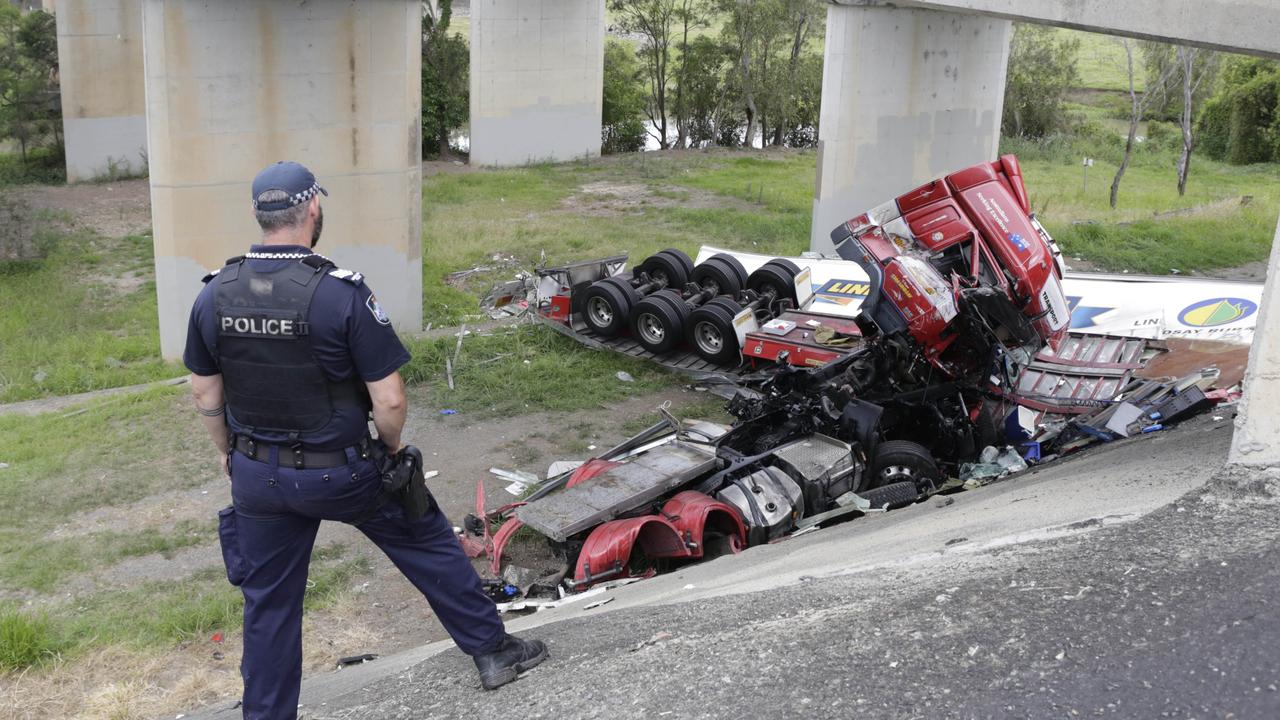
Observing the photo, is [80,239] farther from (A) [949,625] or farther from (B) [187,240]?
(A) [949,625]

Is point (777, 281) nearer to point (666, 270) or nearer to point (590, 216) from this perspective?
point (666, 270)

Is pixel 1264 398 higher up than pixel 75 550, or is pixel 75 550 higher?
pixel 1264 398

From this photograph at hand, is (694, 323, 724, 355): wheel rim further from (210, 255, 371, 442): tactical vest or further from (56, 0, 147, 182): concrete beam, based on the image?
(56, 0, 147, 182): concrete beam

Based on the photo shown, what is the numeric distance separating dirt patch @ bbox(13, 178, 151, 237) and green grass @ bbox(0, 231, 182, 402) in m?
1.14

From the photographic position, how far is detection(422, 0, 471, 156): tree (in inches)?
1188

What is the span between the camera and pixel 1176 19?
1106 centimetres

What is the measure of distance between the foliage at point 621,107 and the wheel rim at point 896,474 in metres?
26.2

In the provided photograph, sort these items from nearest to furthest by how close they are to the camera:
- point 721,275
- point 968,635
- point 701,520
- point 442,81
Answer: point 968,635 → point 701,520 → point 721,275 → point 442,81

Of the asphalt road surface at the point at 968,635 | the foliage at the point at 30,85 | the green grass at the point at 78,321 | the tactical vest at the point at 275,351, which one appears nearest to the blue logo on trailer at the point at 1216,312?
the asphalt road surface at the point at 968,635

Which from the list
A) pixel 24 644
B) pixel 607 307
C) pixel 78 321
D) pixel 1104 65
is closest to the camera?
pixel 24 644

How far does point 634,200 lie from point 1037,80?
1811 cm

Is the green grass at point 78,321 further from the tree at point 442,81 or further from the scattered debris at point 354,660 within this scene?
the tree at point 442,81

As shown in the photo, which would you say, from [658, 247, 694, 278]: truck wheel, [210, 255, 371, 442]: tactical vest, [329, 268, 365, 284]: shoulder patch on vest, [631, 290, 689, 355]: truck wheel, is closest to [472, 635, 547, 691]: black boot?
[210, 255, 371, 442]: tactical vest

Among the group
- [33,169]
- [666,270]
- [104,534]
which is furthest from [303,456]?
[33,169]
